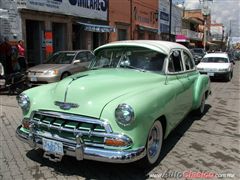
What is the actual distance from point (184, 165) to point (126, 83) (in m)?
1.44

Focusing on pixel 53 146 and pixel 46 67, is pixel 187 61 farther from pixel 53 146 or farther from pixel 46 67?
pixel 46 67

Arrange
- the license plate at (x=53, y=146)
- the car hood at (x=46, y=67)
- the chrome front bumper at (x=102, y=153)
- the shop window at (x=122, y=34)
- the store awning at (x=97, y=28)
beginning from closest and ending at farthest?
the chrome front bumper at (x=102, y=153) → the license plate at (x=53, y=146) → the car hood at (x=46, y=67) → the store awning at (x=97, y=28) → the shop window at (x=122, y=34)

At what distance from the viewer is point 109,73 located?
5469 mm

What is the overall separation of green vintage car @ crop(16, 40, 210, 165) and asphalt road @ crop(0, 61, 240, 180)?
0.30 metres

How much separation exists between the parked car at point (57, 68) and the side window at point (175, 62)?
536 centimetres

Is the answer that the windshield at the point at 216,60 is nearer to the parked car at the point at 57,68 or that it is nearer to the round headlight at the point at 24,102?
the parked car at the point at 57,68

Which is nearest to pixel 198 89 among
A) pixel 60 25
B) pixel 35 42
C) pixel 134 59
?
pixel 134 59

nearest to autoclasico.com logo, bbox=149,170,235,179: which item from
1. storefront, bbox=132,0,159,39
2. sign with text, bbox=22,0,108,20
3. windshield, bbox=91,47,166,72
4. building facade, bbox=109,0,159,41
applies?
windshield, bbox=91,47,166,72

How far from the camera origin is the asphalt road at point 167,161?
463 cm

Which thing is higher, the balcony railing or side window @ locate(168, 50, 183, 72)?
the balcony railing

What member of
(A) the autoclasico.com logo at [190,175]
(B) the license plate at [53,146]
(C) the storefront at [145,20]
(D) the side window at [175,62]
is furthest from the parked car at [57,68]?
(C) the storefront at [145,20]

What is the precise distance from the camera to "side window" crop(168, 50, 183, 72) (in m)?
6.05

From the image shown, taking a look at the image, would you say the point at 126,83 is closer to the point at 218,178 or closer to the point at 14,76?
the point at 218,178

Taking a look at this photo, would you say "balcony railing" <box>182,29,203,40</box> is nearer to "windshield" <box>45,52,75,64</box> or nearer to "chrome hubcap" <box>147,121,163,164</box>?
"windshield" <box>45,52,75,64</box>
